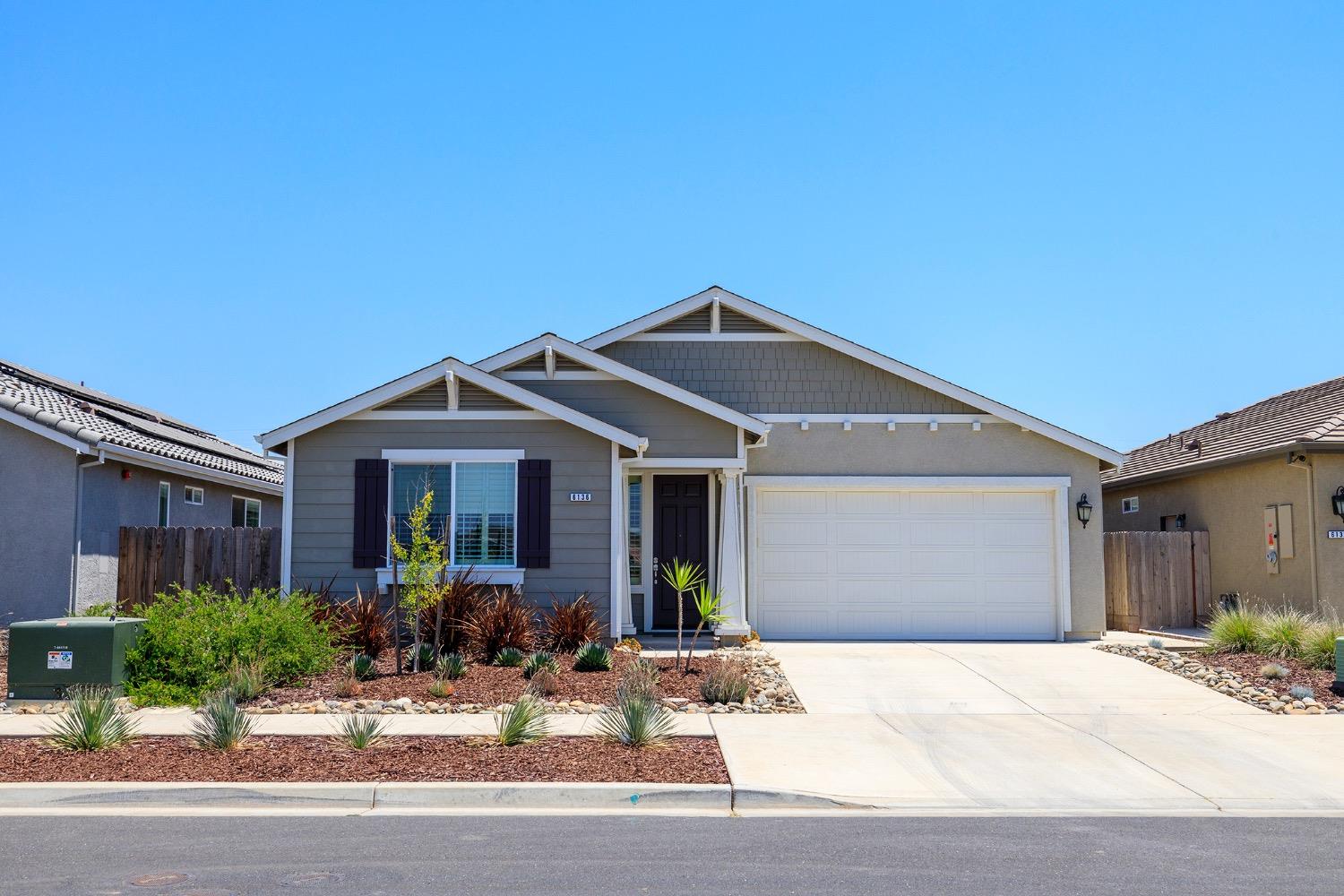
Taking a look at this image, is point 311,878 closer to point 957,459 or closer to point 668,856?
point 668,856

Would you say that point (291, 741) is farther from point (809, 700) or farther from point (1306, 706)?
point (1306, 706)

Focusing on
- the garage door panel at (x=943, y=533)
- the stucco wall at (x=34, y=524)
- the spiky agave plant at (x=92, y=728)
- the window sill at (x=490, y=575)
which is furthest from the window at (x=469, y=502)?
the garage door panel at (x=943, y=533)

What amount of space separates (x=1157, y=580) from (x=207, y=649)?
1421 cm

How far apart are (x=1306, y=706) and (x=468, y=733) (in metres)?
8.09

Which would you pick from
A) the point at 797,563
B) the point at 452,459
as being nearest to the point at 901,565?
the point at 797,563

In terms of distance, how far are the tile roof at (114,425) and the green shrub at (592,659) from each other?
814 cm

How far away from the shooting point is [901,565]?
1725cm

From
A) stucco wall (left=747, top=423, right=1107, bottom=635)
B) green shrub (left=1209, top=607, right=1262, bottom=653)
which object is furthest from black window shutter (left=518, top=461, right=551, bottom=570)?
green shrub (left=1209, top=607, right=1262, bottom=653)

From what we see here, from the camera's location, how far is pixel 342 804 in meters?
7.89

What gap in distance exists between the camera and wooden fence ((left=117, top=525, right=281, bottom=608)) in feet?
55.7

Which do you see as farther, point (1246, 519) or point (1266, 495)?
point (1246, 519)

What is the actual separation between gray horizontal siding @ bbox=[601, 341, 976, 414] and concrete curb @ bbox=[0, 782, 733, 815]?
10084 millimetres

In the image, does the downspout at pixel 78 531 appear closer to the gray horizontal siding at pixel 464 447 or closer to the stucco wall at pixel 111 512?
the stucco wall at pixel 111 512

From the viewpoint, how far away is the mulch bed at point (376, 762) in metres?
8.33
